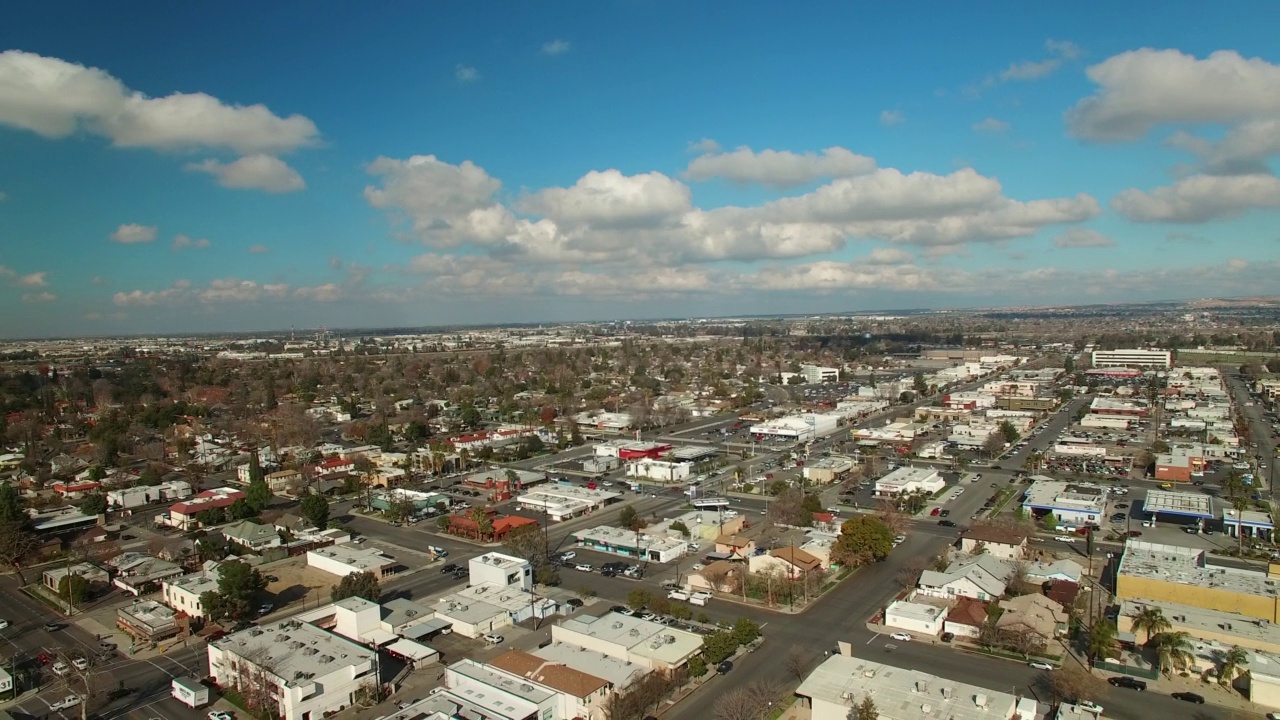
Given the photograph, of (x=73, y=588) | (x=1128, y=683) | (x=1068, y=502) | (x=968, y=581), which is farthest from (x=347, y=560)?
(x=1068, y=502)

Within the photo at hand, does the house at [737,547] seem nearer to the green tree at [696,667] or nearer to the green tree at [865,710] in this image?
the green tree at [696,667]

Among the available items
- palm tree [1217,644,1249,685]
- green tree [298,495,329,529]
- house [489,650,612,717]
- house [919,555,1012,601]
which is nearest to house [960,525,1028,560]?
house [919,555,1012,601]

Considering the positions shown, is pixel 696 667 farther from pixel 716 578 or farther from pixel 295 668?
pixel 295 668

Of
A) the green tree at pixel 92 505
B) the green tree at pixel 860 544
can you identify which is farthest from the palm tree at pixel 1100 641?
the green tree at pixel 92 505

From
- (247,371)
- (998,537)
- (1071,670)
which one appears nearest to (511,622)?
(1071,670)

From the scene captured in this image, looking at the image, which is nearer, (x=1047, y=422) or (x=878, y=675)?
(x=878, y=675)

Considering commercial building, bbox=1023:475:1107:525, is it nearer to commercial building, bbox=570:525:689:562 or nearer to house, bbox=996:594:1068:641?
house, bbox=996:594:1068:641

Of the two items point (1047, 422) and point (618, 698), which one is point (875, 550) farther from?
point (1047, 422)
